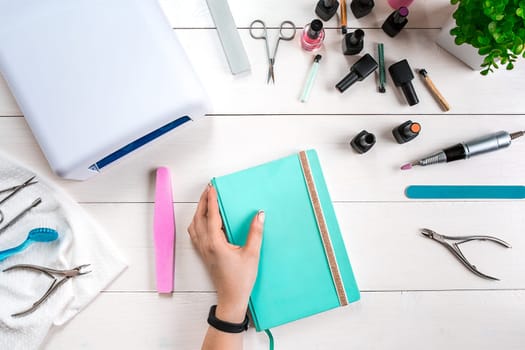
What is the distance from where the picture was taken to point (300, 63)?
69cm

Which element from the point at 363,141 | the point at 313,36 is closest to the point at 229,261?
the point at 363,141

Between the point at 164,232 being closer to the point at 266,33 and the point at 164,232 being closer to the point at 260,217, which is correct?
the point at 260,217

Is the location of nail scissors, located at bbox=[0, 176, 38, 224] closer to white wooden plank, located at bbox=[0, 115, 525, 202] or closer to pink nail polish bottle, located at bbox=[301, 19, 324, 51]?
white wooden plank, located at bbox=[0, 115, 525, 202]

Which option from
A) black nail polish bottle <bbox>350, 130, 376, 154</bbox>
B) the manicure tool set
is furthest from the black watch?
black nail polish bottle <bbox>350, 130, 376, 154</bbox>

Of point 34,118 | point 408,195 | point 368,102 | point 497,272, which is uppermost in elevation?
point 34,118

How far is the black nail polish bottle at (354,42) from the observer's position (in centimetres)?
64

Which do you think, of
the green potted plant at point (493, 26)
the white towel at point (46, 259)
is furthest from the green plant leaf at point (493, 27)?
the white towel at point (46, 259)

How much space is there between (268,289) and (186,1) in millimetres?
544

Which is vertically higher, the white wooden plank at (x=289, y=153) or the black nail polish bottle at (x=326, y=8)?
the black nail polish bottle at (x=326, y=8)

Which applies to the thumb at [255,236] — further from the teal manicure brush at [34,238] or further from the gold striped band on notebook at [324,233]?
the teal manicure brush at [34,238]

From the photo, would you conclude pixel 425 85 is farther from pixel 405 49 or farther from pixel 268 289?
pixel 268 289

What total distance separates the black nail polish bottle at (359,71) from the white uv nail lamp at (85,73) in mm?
299

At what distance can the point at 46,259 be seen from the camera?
646mm

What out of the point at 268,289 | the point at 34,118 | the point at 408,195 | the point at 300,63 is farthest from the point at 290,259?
the point at 34,118
